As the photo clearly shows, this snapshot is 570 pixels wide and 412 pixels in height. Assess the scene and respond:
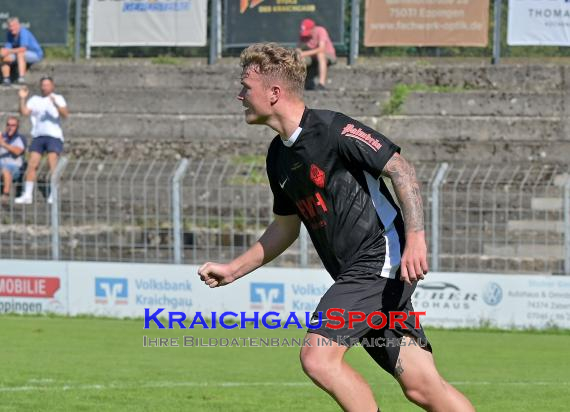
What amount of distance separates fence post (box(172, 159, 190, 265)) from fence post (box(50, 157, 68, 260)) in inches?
58.9

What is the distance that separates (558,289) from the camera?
1468cm

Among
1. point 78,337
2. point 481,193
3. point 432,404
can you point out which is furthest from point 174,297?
point 432,404

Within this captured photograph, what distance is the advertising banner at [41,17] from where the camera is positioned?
22.4 m

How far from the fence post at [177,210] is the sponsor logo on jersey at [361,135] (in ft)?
31.7

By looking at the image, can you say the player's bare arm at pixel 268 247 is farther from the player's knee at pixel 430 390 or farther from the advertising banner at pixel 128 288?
the advertising banner at pixel 128 288

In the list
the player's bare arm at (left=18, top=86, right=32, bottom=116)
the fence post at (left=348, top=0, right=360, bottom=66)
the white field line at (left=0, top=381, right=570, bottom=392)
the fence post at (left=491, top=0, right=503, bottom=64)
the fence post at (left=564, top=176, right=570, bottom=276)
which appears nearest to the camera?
the white field line at (left=0, top=381, right=570, bottom=392)

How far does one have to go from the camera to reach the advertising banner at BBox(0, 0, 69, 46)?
2238cm

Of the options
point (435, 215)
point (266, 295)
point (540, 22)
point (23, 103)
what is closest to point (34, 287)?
point (266, 295)

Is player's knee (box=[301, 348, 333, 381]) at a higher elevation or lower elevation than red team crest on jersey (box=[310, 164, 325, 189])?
lower

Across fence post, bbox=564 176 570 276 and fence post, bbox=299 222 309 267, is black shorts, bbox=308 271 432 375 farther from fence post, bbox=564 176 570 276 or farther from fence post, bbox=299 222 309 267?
fence post, bbox=299 222 309 267

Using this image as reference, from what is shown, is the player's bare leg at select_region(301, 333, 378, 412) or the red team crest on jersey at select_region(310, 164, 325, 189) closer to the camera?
the player's bare leg at select_region(301, 333, 378, 412)

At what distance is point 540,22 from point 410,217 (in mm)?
14735

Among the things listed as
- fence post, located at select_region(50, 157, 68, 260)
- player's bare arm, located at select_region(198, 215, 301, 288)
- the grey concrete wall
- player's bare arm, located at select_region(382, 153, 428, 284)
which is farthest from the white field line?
the grey concrete wall

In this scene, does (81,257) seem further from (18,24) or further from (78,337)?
(18,24)
